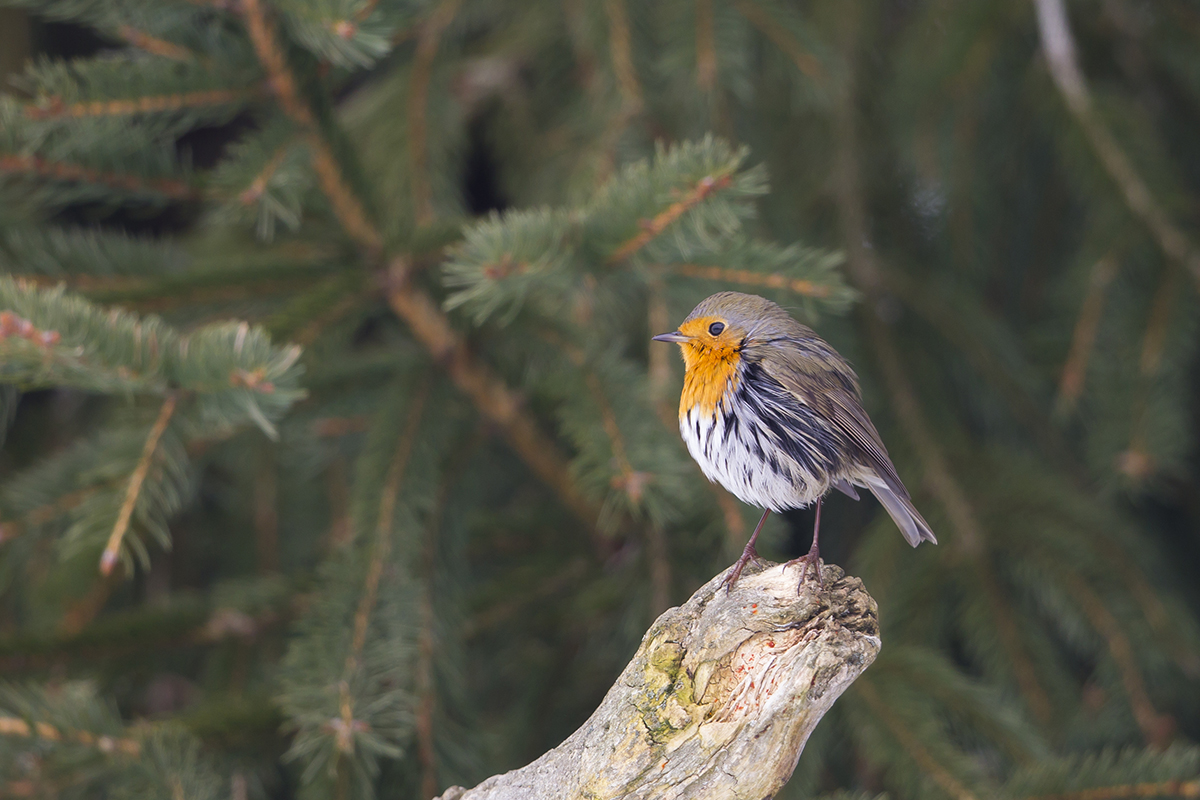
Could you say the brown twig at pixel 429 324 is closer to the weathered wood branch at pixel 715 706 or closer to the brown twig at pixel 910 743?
the brown twig at pixel 910 743

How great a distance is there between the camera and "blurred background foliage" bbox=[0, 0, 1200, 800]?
1.75 m

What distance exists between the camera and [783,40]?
101 inches

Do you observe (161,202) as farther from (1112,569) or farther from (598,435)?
(1112,569)

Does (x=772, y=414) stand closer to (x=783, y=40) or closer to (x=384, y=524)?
(x=384, y=524)

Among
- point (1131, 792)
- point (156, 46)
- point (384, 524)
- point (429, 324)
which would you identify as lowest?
point (1131, 792)

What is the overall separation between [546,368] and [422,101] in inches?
41.3

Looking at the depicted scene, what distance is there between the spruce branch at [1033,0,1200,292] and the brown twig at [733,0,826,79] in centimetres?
72

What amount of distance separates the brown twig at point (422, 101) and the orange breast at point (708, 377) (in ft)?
3.81

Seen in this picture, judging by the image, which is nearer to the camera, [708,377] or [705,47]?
[708,377]

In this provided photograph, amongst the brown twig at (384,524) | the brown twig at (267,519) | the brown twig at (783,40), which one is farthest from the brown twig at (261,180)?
the brown twig at (267,519)

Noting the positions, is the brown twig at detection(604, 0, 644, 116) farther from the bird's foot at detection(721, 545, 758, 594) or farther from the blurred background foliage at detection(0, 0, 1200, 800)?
the bird's foot at detection(721, 545, 758, 594)

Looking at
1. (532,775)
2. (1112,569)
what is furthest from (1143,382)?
(532,775)

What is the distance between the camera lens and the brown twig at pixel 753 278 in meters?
1.79

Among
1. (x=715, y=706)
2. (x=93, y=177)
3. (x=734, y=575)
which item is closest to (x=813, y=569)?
(x=734, y=575)
